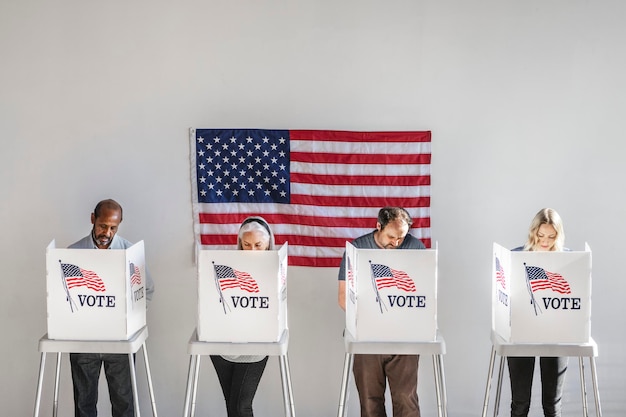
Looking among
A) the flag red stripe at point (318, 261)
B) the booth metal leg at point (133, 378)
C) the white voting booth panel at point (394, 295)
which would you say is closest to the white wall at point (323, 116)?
the flag red stripe at point (318, 261)

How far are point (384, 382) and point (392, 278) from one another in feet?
2.55

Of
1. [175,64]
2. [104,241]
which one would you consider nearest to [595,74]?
[175,64]

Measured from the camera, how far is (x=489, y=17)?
3973 mm

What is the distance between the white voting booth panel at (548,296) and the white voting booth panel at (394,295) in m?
0.34

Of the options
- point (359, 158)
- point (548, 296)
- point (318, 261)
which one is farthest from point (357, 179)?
point (548, 296)

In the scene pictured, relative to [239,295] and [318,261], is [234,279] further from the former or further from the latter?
[318,261]

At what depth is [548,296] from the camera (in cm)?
310

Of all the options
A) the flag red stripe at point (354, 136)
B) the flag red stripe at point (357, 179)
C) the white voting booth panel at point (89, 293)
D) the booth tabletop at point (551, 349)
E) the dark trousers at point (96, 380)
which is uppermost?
the flag red stripe at point (354, 136)

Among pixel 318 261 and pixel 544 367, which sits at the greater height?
pixel 318 261

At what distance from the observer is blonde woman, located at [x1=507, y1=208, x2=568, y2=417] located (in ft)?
11.2

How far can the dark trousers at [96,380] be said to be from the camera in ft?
12.0

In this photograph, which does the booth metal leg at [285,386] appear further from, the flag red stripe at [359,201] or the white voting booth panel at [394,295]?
the flag red stripe at [359,201]

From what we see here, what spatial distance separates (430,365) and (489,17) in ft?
6.20

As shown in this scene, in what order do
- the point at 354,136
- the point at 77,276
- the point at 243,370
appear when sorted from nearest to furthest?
the point at 77,276 → the point at 243,370 → the point at 354,136
